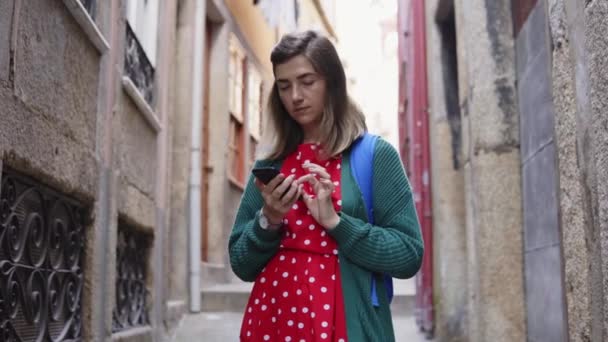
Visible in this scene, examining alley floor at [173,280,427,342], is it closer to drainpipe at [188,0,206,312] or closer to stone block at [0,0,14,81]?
drainpipe at [188,0,206,312]

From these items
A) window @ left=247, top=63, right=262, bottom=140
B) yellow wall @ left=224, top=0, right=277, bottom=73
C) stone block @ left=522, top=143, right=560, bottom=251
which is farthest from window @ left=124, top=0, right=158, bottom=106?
window @ left=247, top=63, right=262, bottom=140

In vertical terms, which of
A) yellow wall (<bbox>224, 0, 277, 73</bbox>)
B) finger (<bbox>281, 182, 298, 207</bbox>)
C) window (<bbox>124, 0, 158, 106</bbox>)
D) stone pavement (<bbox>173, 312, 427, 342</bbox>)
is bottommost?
stone pavement (<bbox>173, 312, 427, 342</bbox>)

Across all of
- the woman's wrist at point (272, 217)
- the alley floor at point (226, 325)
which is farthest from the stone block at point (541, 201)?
the alley floor at point (226, 325)

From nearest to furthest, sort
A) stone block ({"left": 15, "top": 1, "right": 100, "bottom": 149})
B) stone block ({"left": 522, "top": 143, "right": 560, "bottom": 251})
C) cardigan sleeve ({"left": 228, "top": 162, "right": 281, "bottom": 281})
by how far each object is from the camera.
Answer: cardigan sleeve ({"left": 228, "top": 162, "right": 281, "bottom": 281}) → stone block ({"left": 15, "top": 1, "right": 100, "bottom": 149}) → stone block ({"left": 522, "top": 143, "right": 560, "bottom": 251})

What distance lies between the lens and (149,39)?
21.8 feet

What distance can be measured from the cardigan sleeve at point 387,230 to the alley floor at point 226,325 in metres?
4.74

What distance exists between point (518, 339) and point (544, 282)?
2.53ft

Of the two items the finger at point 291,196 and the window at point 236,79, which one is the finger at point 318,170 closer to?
the finger at point 291,196

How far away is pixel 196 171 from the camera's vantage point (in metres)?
8.47

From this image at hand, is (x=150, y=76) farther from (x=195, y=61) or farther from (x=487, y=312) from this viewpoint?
(x=487, y=312)

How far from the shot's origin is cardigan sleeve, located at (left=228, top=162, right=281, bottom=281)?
1.91 m

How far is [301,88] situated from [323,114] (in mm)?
93

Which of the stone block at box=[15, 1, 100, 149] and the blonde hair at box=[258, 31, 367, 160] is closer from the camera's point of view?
the blonde hair at box=[258, 31, 367, 160]

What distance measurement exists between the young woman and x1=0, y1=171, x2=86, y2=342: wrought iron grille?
5.15ft
